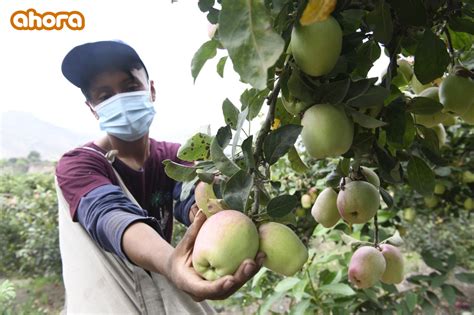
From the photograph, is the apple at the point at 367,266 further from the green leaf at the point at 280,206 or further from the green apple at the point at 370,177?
the green leaf at the point at 280,206

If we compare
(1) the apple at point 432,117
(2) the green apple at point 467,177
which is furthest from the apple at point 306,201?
(1) the apple at point 432,117

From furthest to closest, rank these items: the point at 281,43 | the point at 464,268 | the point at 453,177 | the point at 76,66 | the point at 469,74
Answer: the point at 464,268
the point at 453,177
the point at 76,66
the point at 469,74
the point at 281,43

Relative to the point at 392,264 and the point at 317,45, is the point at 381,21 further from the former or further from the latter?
the point at 392,264

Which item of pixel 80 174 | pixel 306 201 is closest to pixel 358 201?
pixel 80 174

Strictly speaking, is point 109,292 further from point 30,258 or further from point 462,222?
point 30,258

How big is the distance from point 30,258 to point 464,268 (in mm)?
3264

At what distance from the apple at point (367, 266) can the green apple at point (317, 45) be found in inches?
13.5

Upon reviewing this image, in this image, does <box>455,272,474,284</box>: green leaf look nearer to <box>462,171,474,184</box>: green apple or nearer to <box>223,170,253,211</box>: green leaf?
<box>462,171,474,184</box>: green apple

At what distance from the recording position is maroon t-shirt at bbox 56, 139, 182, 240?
100 centimetres

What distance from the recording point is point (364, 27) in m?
0.53

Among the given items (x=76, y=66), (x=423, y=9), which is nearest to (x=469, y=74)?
(x=423, y=9)

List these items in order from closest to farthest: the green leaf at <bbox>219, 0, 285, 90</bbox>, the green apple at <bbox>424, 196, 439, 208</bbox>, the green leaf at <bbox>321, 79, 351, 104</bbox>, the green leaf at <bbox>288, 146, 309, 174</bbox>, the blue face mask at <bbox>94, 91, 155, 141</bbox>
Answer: the green leaf at <bbox>219, 0, 285, 90</bbox>, the green leaf at <bbox>321, 79, 351, 104</bbox>, the green leaf at <bbox>288, 146, 309, 174</bbox>, the blue face mask at <bbox>94, 91, 155, 141</bbox>, the green apple at <bbox>424, 196, 439, 208</bbox>

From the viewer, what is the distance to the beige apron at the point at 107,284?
1024 millimetres

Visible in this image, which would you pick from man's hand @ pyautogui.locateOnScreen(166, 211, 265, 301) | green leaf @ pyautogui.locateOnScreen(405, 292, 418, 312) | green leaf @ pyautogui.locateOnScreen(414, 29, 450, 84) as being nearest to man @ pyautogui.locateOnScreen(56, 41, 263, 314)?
man's hand @ pyautogui.locateOnScreen(166, 211, 265, 301)
